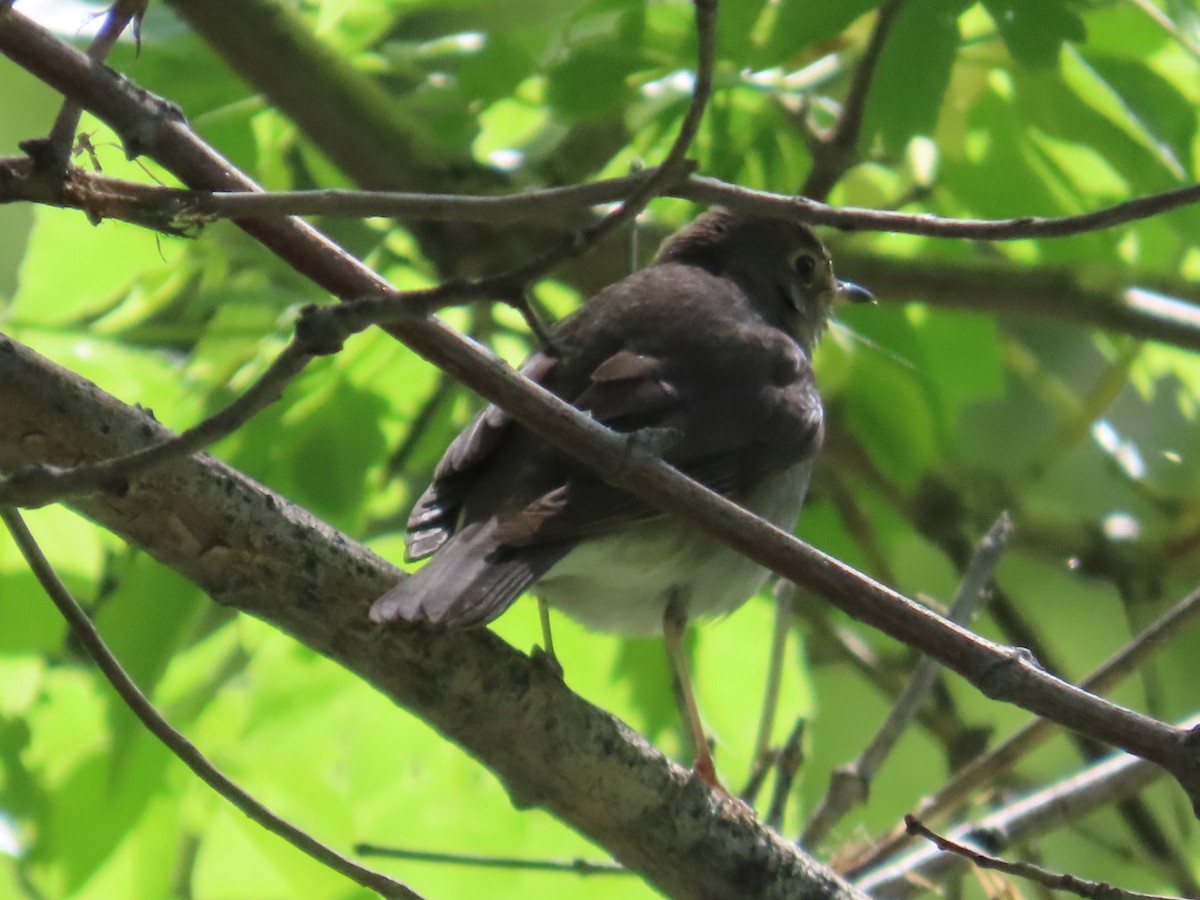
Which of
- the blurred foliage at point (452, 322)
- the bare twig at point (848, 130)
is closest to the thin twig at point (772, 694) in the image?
the blurred foliage at point (452, 322)

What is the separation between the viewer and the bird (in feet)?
11.4

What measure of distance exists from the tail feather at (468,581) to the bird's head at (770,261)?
191 centimetres

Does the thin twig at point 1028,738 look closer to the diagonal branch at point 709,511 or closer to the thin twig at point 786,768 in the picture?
the thin twig at point 786,768

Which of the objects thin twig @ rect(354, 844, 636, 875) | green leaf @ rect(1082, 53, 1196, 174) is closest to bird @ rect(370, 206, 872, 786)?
thin twig @ rect(354, 844, 636, 875)

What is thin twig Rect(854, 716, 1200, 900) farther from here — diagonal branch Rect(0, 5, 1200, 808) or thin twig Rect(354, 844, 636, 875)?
diagonal branch Rect(0, 5, 1200, 808)

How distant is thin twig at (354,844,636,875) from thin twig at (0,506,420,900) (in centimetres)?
53

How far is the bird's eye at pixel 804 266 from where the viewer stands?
16.9 ft

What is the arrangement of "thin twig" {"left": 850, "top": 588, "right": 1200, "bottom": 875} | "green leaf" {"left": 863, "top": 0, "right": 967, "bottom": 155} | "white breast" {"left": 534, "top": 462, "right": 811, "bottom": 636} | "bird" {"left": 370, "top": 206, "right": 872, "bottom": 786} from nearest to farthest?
1. "thin twig" {"left": 850, "top": 588, "right": 1200, "bottom": 875}
2. "green leaf" {"left": 863, "top": 0, "right": 967, "bottom": 155}
3. "bird" {"left": 370, "top": 206, "right": 872, "bottom": 786}
4. "white breast" {"left": 534, "top": 462, "right": 811, "bottom": 636}

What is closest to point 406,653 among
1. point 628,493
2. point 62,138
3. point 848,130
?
point 628,493

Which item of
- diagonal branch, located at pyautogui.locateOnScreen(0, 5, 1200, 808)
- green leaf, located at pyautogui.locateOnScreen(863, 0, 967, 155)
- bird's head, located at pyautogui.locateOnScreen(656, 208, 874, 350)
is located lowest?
diagonal branch, located at pyautogui.locateOnScreen(0, 5, 1200, 808)

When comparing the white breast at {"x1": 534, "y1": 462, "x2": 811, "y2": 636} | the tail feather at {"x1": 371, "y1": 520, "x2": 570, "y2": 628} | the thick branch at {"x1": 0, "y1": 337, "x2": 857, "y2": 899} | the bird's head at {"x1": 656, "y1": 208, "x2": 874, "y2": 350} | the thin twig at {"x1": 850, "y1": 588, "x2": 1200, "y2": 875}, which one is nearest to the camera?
the thick branch at {"x1": 0, "y1": 337, "x2": 857, "y2": 899}

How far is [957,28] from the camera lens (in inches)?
124

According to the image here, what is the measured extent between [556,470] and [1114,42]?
173cm

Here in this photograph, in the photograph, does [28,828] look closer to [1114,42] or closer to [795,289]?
[795,289]
